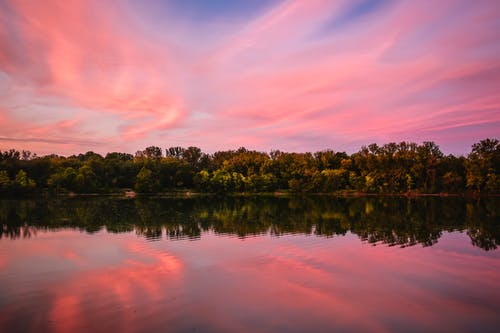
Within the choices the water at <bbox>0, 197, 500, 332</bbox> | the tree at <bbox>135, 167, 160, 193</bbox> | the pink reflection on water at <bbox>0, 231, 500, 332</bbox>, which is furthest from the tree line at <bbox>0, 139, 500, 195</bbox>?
the pink reflection on water at <bbox>0, 231, 500, 332</bbox>

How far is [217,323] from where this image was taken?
484 inches

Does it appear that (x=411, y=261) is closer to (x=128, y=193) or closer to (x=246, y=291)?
(x=246, y=291)

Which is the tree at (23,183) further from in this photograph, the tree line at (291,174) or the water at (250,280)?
the water at (250,280)

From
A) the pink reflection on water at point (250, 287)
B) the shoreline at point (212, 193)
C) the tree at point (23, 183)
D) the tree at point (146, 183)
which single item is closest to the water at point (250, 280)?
the pink reflection on water at point (250, 287)

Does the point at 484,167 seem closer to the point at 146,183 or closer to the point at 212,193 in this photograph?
the point at 212,193

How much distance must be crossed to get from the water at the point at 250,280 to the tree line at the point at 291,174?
7085 cm

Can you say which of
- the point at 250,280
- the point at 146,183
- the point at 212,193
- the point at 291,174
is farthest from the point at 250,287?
the point at 291,174

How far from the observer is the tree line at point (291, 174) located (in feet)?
315

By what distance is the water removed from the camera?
41.0 ft

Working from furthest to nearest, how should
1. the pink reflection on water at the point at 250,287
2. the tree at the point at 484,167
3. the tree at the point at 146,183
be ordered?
the tree at the point at 146,183 → the tree at the point at 484,167 → the pink reflection on water at the point at 250,287

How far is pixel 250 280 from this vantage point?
17.5 m

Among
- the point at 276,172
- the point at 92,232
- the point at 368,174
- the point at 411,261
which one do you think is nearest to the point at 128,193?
the point at 276,172

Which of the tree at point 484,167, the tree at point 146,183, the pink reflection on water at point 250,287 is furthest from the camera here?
the tree at point 146,183

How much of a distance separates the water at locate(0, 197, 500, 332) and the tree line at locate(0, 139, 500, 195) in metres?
70.9
